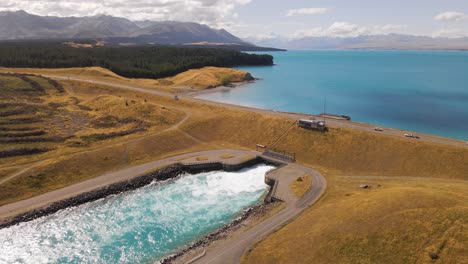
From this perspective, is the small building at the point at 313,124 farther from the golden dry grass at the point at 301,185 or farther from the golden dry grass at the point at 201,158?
the golden dry grass at the point at 201,158

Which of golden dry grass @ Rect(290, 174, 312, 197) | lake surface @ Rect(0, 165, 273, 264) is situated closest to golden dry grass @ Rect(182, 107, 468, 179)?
golden dry grass @ Rect(290, 174, 312, 197)

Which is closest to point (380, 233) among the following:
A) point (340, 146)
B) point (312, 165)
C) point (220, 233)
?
point (220, 233)

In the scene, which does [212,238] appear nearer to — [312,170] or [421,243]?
[421,243]

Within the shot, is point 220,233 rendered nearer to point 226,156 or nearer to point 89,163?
point 226,156

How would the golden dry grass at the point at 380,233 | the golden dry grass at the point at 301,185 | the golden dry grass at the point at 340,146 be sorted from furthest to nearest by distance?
1. the golden dry grass at the point at 340,146
2. the golden dry grass at the point at 301,185
3. the golden dry grass at the point at 380,233

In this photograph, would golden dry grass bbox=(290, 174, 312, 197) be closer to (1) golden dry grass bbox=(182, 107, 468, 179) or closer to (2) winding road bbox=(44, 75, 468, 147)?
(1) golden dry grass bbox=(182, 107, 468, 179)

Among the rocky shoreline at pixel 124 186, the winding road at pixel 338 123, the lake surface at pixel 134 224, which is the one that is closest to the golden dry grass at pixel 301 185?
the lake surface at pixel 134 224

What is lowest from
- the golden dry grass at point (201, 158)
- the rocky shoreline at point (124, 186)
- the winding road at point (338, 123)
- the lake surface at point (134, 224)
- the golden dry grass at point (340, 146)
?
the lake surface at point (134, 224)

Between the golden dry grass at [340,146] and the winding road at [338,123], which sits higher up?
the winding road at [338,123]
